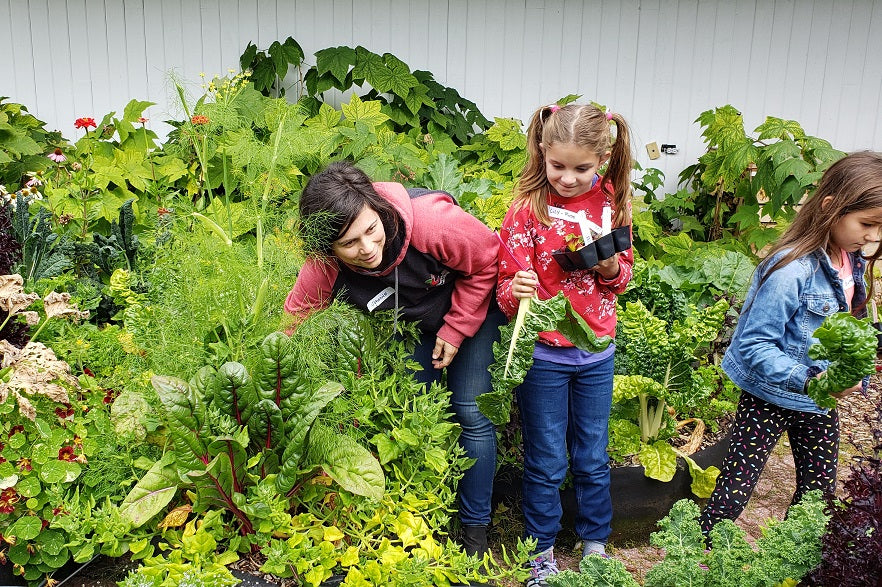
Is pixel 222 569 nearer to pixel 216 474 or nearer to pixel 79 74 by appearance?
pixel 216 474

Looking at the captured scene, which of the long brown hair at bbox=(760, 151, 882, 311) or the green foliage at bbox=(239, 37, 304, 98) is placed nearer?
the long brown hair at bbox=(760, 151, 882, 311)

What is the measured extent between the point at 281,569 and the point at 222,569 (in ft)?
0.51

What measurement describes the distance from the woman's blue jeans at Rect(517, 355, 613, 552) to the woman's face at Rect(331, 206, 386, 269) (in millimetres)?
707

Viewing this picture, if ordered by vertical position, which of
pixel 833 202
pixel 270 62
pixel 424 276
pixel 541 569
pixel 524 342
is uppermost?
pixel 270 62

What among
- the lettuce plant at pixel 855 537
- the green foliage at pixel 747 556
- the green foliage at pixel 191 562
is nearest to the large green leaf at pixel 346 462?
the green foliage at pixel 191 562

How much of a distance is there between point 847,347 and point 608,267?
791mm

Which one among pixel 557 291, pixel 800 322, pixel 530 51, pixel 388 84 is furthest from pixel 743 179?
pixel 557 291

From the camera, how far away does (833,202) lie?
7.86 feet

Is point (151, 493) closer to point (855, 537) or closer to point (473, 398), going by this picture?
point (473, 398)

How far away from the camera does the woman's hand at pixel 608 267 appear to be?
93.9 inches

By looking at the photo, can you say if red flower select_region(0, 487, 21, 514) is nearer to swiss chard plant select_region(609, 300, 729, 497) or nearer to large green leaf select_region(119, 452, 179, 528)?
large green leaf select_region(119, 452, 179, 528)

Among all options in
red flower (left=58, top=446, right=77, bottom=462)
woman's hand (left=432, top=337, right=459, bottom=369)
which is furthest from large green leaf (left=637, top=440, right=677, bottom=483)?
red flower (left=58, top=446, right=77, bottom=462)

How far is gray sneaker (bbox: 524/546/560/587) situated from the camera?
253cm

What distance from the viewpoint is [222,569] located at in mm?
1944
